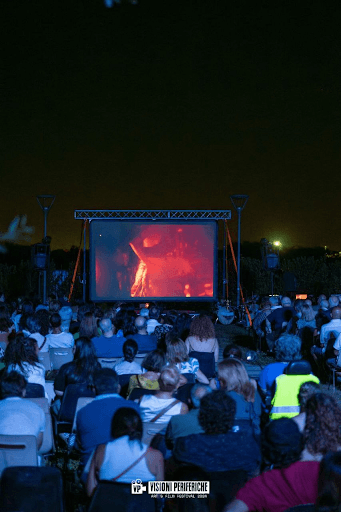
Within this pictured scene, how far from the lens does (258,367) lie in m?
9.59

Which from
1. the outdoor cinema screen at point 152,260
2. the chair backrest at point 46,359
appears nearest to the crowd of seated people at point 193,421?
the chair backrest at point 46,359

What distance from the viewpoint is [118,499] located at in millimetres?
2848

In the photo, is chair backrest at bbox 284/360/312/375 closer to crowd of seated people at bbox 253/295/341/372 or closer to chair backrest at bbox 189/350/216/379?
chair backrest at bbox 189/350/216/379

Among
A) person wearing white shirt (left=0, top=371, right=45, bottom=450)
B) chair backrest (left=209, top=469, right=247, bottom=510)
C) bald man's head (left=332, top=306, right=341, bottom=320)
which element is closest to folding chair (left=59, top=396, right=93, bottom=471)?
person wearing white shirt (left=0, top=371, right=45, bottom=450)

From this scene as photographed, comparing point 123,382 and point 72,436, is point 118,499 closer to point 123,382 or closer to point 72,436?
point 72,436

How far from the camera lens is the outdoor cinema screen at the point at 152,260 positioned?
16344 mm

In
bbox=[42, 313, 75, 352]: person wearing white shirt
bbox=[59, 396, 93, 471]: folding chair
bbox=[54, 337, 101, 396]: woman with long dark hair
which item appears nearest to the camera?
bbox=[59, 396, 93, 471]: folding chair

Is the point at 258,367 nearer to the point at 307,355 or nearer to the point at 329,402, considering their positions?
the point at 307,355

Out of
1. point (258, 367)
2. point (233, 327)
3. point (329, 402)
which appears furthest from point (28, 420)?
point (233, 327)

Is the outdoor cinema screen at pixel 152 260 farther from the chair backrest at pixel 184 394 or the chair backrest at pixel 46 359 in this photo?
the chair backrest at pixel 184 394

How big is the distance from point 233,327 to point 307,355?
6.88 m

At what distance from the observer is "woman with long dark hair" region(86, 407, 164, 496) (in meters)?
2.96

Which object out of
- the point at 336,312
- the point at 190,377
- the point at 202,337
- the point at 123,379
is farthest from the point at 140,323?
the point at 336,312

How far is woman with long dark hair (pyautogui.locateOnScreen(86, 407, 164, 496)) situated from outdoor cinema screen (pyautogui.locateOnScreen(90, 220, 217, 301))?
43.6 feet
